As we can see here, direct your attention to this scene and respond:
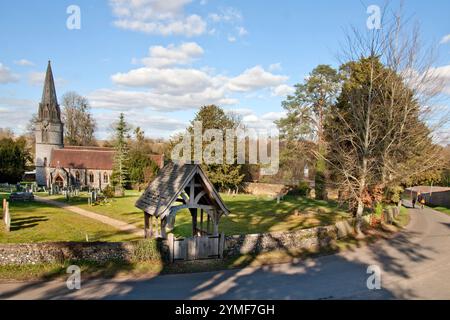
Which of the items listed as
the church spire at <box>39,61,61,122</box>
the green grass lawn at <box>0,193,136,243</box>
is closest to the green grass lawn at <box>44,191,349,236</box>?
the green grass lawn at <box>0,193,136,243</box>

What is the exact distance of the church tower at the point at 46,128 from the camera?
192 feet

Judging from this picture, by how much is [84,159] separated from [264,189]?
97.4 feet

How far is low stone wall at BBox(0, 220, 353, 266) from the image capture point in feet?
44.6

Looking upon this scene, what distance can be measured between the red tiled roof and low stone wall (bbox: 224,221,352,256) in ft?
134

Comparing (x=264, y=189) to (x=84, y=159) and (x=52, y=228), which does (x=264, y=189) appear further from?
(x=52, y=228)

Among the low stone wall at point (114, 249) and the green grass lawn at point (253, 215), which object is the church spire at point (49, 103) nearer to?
the green grass lawn at point (253, 215)

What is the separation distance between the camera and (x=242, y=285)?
1280cm

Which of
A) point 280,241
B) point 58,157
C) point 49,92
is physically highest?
point 49,92

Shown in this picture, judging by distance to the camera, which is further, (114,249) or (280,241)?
(280,241)

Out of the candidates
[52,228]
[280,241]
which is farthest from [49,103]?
[280,241]

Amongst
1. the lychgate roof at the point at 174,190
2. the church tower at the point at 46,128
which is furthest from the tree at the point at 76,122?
the lychgate roof at the point at 174,190

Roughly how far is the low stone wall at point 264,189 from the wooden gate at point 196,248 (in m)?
33.1

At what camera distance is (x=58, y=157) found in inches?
2303
